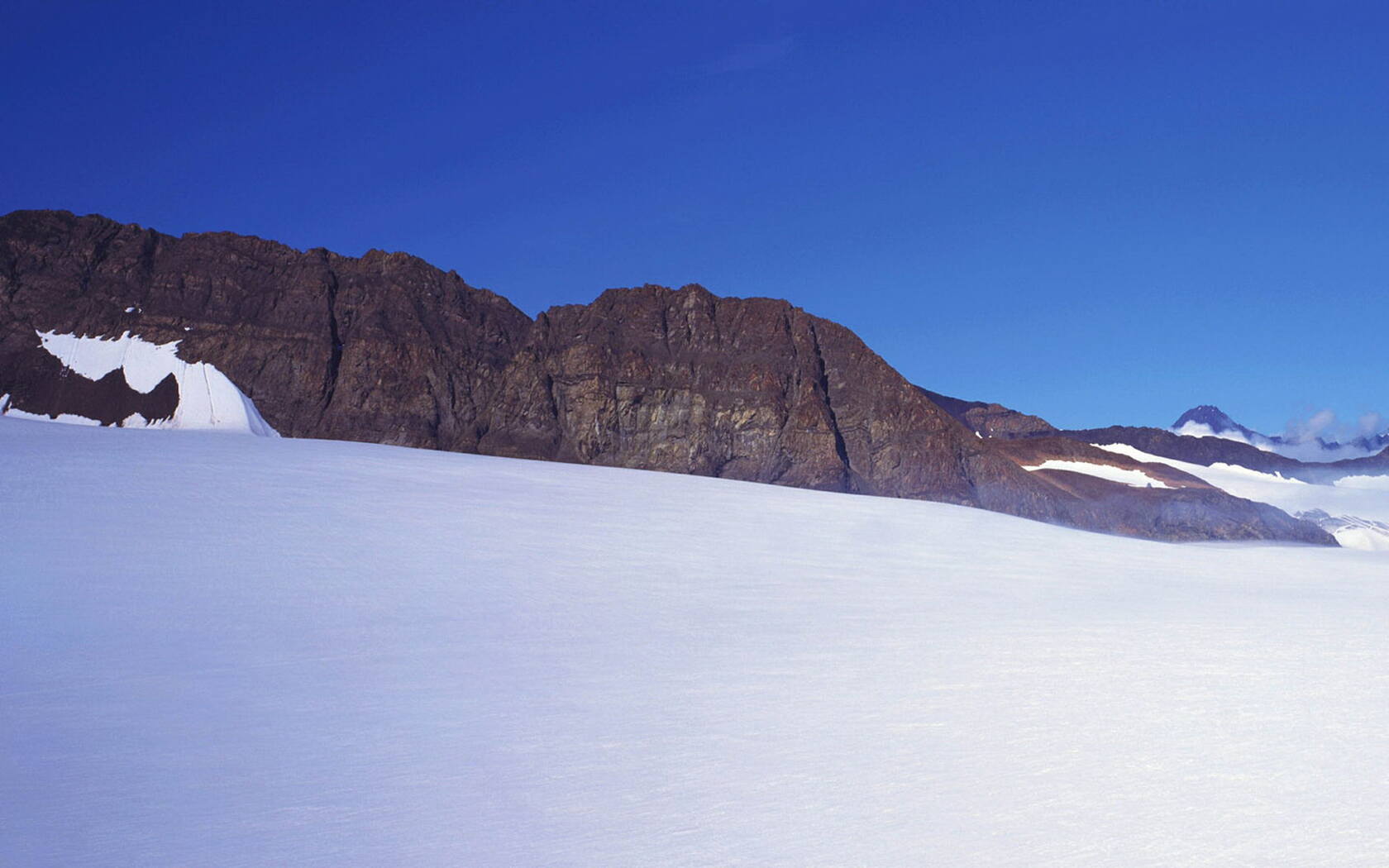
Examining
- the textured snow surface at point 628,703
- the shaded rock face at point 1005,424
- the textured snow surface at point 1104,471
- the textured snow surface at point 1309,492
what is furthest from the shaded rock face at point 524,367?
the textured snow surface at point 628,703

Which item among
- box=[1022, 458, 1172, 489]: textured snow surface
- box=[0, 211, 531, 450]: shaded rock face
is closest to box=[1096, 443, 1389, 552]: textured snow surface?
box=[1022, 458, 1172, 489]: textured snow surface

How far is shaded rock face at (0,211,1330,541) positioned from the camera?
114875 mm

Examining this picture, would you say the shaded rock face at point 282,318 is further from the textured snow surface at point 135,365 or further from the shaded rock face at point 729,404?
the shaded rock face at point 729,404

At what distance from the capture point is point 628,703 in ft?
18.8

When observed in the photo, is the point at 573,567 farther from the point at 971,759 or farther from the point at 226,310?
the point at 226,310

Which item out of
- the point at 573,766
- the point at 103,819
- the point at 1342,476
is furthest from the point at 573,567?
the point at 1342,476

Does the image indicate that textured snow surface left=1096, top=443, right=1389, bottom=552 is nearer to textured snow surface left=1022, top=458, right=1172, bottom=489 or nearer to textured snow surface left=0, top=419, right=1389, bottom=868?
textured snow surface left=1022, top=458, right=1172, bottom=489

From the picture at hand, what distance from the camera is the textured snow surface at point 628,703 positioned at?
158 inches

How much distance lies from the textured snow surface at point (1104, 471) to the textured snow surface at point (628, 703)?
445 feet

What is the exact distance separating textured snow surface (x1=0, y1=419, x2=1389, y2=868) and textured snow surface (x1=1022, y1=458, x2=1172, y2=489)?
135716 millimetres

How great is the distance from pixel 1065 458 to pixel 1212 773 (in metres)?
151

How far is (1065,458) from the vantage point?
147 metres

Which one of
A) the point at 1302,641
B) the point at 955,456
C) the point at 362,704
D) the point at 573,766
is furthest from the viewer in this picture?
the point at 955,456

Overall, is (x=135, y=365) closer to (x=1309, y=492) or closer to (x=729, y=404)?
(x=729, y=404)
